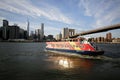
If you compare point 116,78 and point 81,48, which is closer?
point 116,78

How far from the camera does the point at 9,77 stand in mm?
14758

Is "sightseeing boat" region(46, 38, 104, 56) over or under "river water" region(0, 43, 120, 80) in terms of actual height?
over

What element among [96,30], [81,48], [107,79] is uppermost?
[96,30]

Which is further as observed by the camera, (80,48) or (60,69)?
(80,48)

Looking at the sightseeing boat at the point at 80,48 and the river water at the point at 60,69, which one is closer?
the river water at the point at 60,69

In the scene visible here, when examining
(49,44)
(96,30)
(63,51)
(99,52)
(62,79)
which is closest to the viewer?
(62,79)

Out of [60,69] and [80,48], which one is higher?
[80,48]

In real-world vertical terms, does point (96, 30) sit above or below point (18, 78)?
above

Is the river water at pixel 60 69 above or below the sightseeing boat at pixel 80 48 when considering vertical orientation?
below

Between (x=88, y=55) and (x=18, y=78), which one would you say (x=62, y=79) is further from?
(x=88, y=55)

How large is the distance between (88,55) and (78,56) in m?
2.76

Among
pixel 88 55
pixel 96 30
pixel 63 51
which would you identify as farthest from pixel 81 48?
pixel 96 30

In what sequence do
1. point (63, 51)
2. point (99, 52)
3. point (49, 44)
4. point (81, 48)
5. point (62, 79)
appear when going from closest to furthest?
1. point (62, 79)
2. point (99, 52)
3. point (81, 48)
4. point (63, 51)
5. point (49, 44)

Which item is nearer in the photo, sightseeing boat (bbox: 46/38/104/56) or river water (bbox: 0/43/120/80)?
river water (bbox: 0/43/120/80)
